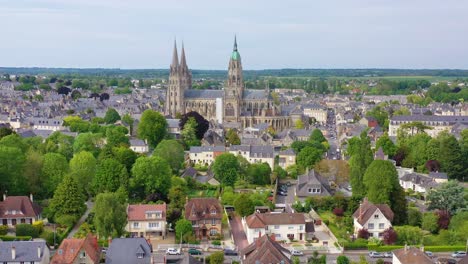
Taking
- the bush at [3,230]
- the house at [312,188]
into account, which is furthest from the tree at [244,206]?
the bush at [3,230]

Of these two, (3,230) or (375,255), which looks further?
(3,230)

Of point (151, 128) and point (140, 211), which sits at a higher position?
point (151, 128)

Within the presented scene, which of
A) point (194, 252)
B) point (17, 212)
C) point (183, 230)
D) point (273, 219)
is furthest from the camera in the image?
point (17, 212)

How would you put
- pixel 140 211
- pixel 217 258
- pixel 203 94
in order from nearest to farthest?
pixel 217 258 < pixel 140 211 < pixel 203 94

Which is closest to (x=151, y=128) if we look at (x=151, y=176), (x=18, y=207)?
(x=151, y=176)

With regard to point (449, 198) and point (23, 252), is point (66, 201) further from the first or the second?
point (449, 198)

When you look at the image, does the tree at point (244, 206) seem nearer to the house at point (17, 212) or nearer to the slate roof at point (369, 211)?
the slate roof at point (369, 211)

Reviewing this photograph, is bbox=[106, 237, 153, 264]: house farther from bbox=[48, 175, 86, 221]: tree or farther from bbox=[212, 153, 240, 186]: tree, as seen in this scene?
bbox=[212, 153, 240, 186]: tree

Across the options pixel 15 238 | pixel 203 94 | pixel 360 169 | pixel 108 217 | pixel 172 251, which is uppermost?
pixel 203 94
